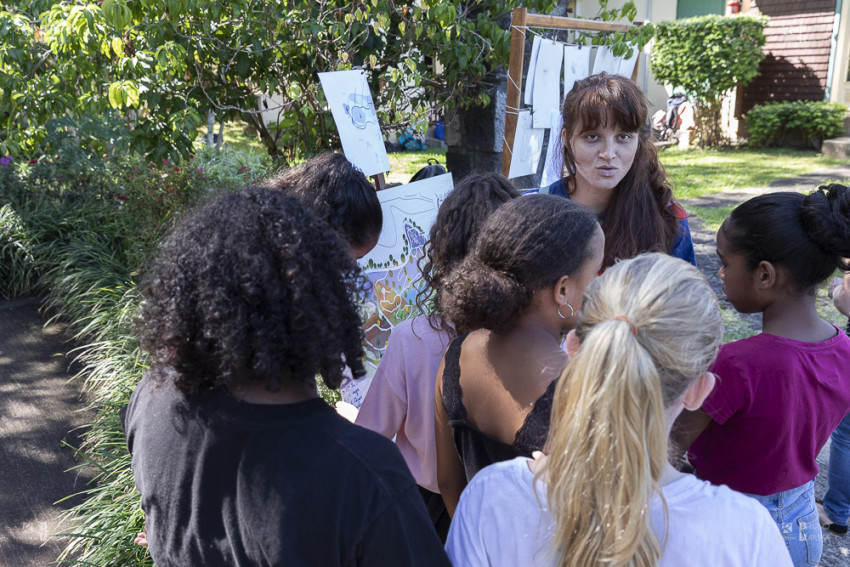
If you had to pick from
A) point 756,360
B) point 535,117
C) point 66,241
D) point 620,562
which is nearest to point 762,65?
point 535,117

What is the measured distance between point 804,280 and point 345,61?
2.62m

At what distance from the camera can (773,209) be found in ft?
6.20

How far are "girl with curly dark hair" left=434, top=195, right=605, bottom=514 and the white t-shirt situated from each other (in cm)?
23

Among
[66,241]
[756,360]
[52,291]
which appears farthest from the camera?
[66,241]

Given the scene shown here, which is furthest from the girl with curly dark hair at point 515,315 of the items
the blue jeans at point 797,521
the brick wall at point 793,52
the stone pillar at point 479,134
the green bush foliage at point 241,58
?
the brick wall at point 793,52

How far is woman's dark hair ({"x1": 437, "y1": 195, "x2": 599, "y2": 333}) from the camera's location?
149 cm

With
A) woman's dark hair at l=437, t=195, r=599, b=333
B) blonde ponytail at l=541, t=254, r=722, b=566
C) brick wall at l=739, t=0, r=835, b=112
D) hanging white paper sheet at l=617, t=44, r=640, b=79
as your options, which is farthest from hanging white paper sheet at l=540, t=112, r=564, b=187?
brick wall at l=739, t=0, r=835, b=112

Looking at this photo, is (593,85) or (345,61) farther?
(345,61)

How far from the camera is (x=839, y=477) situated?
283 centimetres

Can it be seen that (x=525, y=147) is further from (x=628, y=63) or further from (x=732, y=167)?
(x=732, y=167)

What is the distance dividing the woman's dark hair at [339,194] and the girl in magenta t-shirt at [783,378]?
113 cm

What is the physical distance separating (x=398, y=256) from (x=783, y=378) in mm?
1734

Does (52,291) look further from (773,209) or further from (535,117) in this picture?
(773,209)

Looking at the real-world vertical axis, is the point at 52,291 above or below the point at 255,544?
below
